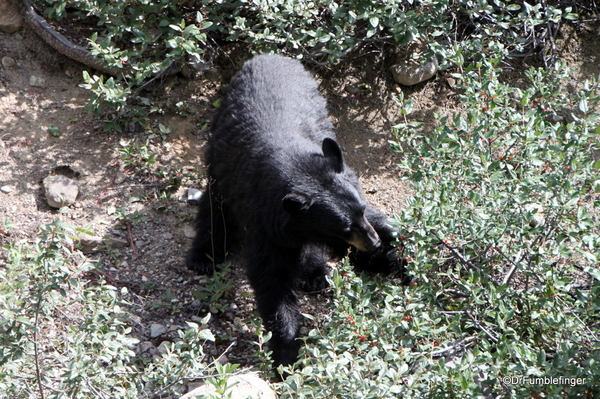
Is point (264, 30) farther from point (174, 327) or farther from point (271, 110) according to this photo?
point (174, 327)

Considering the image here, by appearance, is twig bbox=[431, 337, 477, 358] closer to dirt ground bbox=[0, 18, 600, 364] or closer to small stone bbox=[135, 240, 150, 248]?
dirt ground bbox=[0, 18, 600, 364]

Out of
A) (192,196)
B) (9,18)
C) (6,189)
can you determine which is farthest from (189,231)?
(9,18)

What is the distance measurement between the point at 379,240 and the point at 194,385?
1681 millimetres

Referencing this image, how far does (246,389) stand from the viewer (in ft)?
12.3

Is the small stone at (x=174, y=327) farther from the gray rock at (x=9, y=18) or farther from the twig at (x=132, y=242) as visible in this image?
the gray rock at (x=9, y=18)

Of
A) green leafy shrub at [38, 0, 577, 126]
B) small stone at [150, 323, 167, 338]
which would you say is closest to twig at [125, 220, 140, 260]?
small stone at [150, 323, 167, 338]

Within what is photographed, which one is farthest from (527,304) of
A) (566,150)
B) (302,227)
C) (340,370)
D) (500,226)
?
(302,227)

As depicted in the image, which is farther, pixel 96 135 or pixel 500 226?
pixel 96 135

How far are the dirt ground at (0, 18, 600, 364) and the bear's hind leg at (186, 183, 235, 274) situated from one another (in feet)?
0.46

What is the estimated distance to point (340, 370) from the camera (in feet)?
11.2

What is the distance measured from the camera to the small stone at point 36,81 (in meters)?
6.56

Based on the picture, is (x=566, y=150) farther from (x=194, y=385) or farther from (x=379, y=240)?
(x=194, y=385)

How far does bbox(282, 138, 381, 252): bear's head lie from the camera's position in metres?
4.54

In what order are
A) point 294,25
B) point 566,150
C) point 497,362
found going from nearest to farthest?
point 497,362 → point 566,150 → point 294,25
